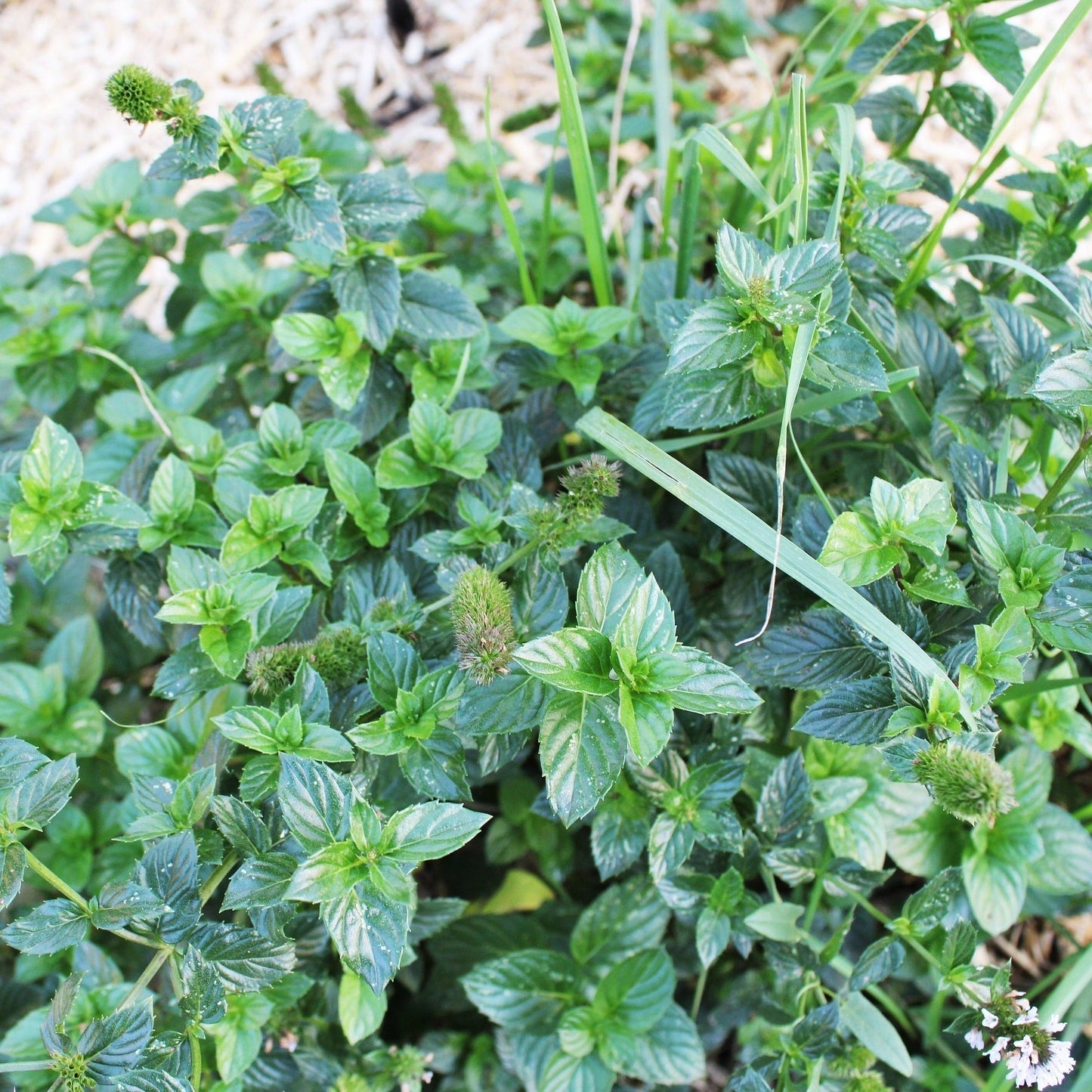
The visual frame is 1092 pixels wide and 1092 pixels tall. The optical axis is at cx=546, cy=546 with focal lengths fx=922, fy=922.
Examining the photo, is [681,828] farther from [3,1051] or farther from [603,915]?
[3,1051]

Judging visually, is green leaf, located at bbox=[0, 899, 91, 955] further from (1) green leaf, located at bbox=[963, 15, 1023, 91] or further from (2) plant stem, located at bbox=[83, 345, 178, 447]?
(1) green leaf, located at bbox=[963, 15, 1023, 91]

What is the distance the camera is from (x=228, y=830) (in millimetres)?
905

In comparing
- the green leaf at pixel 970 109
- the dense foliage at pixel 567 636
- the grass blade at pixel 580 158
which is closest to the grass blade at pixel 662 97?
the dense foliage at pixel 567 636

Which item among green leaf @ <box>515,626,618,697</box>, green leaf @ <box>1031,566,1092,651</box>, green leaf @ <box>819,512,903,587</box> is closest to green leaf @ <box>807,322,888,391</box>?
green leaf @ <box>819,512,903,587</box>

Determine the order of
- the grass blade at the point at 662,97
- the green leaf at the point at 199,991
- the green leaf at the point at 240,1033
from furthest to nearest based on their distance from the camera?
the grass blade at the point at 662,97 < the green leaf at the point at 240,1033 < the green leaf at the point at 199,991

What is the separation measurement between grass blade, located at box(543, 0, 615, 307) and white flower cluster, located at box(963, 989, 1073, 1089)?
1046mm

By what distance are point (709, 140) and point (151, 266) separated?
167cm

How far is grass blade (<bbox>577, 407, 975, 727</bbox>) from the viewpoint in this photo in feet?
2.87

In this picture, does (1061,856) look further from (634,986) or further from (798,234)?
(798,234)

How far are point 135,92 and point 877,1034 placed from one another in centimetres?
130

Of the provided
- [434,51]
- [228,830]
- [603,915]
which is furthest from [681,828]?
[434,51]

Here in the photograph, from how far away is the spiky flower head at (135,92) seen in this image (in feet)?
3.20

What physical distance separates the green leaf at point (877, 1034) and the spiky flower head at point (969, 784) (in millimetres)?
360

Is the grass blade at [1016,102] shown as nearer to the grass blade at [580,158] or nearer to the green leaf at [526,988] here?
the grass blade at [580,158]
